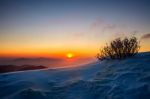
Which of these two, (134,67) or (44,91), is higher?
(134,67)

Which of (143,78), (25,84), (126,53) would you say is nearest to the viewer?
(143,78)

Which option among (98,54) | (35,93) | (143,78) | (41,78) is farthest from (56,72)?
(143,78)

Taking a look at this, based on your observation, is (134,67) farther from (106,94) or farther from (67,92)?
(67,92)

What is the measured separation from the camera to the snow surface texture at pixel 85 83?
6344 mm

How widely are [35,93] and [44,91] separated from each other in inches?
16.3

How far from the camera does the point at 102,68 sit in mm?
8852

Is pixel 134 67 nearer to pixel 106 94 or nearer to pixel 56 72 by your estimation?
pixel 106 94

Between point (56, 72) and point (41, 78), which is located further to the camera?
point (56, 72)

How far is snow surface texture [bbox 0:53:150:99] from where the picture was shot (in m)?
6.34

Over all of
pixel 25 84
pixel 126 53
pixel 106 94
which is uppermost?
pixel 126 53

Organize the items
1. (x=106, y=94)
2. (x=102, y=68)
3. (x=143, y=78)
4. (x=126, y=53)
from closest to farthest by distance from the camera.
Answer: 1. (x=106, y=94)
2. (x=143, y=78)
3. (x=102, y=68)
4. (x=126, y=53)

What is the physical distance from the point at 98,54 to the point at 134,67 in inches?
150

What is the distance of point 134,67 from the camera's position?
793 cm

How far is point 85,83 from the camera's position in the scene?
739 cm
